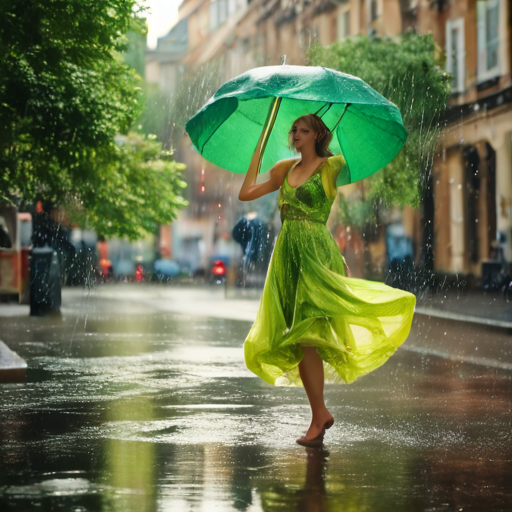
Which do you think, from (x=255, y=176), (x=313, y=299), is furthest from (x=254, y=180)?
(x=313, y=299)

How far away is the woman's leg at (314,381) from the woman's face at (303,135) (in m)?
1.13

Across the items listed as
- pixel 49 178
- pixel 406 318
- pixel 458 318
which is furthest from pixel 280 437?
pixel 49 178

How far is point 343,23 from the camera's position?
149 ft

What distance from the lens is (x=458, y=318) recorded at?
2117cm

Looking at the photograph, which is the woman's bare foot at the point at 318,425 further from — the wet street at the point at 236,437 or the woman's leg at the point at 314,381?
the wet street at the point at 236,437

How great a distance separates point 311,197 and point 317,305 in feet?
1.98

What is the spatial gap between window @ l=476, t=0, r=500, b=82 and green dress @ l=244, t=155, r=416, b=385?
2631 cm

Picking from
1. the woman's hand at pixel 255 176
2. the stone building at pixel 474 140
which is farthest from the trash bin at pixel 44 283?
the woman's hand at pixel 255 176

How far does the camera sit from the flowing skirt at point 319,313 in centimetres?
695

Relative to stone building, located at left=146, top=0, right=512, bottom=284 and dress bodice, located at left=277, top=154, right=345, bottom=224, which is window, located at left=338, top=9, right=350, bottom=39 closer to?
stone building, located at left=146, top=0, right=512, bottom=284

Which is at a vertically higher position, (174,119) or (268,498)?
(174,119)

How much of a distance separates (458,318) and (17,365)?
40.8 feet

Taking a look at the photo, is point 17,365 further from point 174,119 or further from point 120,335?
point 174,119

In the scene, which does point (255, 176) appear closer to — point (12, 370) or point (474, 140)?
point (12, 370)
